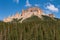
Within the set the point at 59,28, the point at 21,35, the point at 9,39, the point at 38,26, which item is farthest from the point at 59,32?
the point at 9,39

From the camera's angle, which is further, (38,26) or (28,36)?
(38,26)

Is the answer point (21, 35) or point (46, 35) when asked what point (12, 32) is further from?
point (46, 35)

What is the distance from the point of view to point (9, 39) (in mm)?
29328

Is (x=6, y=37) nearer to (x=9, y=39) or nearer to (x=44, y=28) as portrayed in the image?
(x=9, y=39)

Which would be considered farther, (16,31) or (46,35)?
(16,31)

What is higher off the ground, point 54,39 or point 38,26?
point 38,26

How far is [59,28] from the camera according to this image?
96.3ft

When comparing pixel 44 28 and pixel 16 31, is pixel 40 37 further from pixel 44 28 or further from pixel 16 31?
pixel 16 31

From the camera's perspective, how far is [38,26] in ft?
99.1

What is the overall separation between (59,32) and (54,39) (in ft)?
5.24

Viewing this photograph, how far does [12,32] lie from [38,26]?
446 centimetres

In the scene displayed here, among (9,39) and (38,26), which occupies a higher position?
(38,26)

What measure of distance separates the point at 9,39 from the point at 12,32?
4.09 ft

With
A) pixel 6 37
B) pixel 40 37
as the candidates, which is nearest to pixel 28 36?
pixel 40 37
